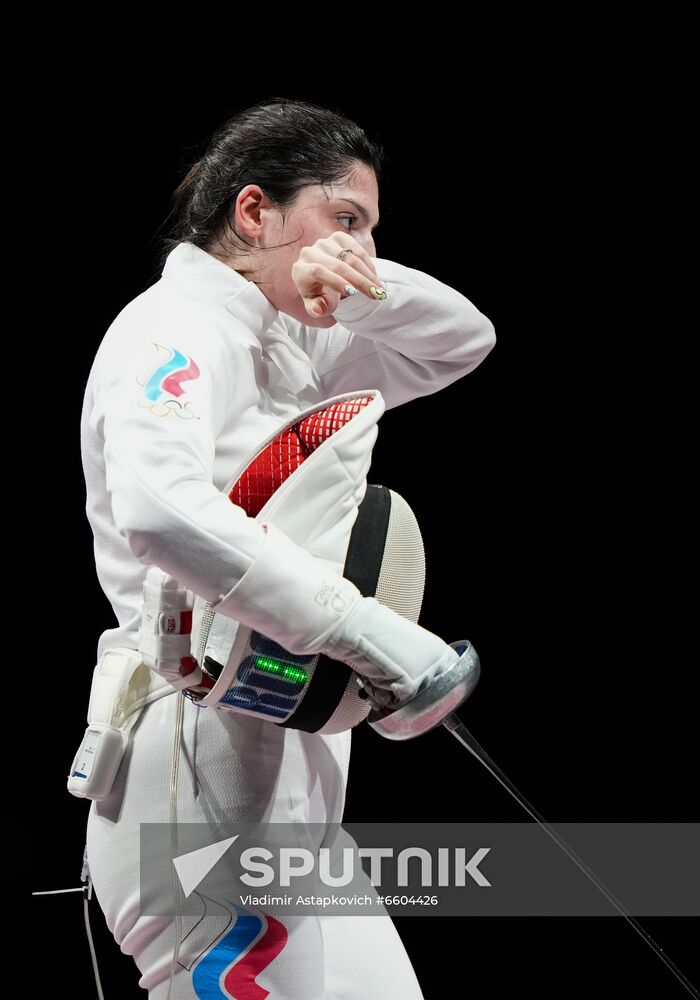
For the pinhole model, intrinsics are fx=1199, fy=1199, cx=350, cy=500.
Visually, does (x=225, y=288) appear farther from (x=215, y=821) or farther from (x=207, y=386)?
(x=215, y=821)

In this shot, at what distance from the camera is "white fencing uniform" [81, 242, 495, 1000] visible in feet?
3.93

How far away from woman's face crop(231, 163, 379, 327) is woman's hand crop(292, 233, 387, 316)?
Answer: 0.08 meters

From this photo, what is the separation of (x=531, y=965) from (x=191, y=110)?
69.7 inches

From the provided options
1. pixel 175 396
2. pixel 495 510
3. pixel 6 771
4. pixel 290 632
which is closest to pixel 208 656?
pixel 290 632

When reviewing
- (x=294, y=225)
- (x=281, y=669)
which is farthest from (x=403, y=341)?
(x=281, y=669)

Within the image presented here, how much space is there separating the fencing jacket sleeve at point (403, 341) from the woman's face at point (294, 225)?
3.4 inches

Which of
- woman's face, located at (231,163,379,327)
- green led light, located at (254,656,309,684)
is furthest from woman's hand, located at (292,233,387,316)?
green led light, located at (254,656,309,684)

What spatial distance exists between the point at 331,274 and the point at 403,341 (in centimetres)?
29

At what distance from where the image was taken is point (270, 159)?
159 cm

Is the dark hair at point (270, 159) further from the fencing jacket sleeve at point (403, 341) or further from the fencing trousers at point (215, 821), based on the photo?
the fencing trousers at point (215, 821)

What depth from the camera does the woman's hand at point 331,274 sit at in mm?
1430

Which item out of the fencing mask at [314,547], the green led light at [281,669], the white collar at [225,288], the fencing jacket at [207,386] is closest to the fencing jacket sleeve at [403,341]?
the fencing jacket at [207,386]

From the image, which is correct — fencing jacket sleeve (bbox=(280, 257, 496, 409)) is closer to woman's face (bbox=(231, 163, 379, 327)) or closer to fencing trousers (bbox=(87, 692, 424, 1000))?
woman's face (bbox=(231, 163, 379, 327))

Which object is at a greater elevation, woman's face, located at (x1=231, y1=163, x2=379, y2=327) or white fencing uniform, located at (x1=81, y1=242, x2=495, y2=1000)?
woman's face, located at (x1=231, y1=163, x2=379, y2=327)
